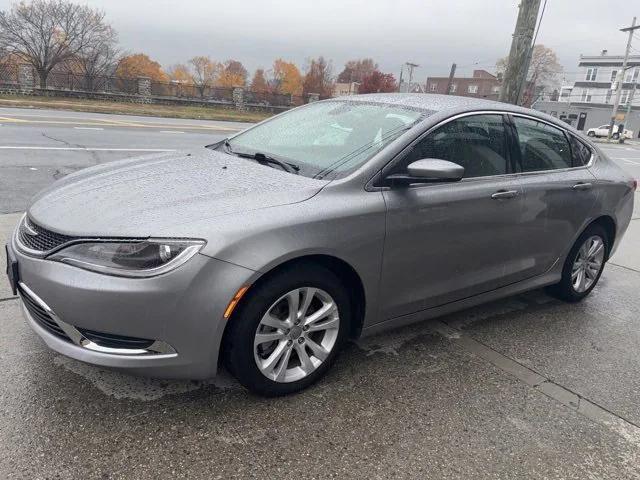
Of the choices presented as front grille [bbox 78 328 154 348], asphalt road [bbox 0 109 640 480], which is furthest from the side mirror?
front grille [bbox 78 328 154 348]

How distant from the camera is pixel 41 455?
2.16 meters

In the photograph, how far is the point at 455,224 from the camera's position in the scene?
10.4 ft

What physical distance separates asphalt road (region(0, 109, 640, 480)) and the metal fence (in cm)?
2962

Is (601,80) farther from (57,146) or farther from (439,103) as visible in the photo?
(439,103)

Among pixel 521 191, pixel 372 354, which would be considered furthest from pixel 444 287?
pixel 521 191

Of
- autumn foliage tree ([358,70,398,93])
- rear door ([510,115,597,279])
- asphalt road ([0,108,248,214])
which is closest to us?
rear door ([510,115,597,279])

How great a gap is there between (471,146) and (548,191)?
31.4 inches

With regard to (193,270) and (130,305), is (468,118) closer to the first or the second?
(193,270)

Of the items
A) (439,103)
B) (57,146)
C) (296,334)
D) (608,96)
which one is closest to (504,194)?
(439,103)

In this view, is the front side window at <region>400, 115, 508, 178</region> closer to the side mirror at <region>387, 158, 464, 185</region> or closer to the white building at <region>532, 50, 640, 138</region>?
the side mirror at <region>387, 158, 464, 185</region>

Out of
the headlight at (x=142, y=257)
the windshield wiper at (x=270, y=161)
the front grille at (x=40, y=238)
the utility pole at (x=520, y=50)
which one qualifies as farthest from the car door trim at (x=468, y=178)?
the utility pole at (x=520, y=50)

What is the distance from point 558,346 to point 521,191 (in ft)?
3.66

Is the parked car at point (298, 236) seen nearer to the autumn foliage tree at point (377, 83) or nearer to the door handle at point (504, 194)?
the door handle at point (504, 194)

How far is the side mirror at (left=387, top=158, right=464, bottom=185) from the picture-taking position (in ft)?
9.20
